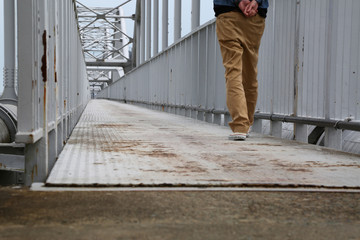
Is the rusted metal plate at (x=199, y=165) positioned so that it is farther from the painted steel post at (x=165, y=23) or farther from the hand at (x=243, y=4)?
the painted steel post at (x=165, y=23)

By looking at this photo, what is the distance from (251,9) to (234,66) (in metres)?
0.50

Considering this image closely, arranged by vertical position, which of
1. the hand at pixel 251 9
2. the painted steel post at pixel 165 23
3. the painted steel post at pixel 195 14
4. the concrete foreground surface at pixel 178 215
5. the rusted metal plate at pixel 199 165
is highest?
the painted steel post at pixel 165 23

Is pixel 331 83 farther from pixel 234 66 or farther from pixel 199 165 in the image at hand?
pixel 199 165

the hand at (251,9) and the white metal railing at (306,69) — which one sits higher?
the hand at (251,9)

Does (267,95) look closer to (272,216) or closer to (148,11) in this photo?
(272,216)

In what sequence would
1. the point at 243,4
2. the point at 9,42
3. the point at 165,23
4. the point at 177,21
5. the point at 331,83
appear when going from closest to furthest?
the point at 331,83 < the point at 243,4 < the point at 9,42 < the point at 177,21 < the point at 165,23

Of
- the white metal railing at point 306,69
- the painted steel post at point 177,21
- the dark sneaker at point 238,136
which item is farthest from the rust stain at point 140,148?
the painted steel post at point 177,21

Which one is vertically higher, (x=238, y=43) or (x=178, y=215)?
(x=238, y=43)

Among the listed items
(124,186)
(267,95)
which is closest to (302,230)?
(124,186)

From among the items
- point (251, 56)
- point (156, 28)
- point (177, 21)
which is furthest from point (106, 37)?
point (251, 56)

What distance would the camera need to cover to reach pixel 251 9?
174 inches

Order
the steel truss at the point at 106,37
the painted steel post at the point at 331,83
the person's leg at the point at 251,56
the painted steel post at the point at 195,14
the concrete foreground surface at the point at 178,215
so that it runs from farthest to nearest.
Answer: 1. the steel truss at the point at 106,37
2. the painted steel post at the point at 195,14
3. the person's leg at the point at 251,56
4. the painted steel post at the point at 331,83
5. the concrete foreground surface at the point at 178,215

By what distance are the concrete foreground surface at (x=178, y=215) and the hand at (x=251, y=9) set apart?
105 inches

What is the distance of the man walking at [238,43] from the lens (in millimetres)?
4332
